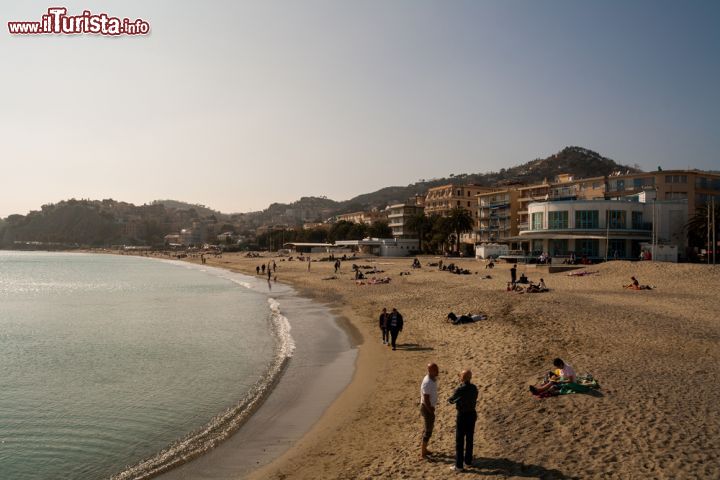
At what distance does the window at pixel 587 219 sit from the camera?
54031mm

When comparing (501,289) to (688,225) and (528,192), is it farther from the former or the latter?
(528,192)

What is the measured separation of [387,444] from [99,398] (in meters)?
10.1

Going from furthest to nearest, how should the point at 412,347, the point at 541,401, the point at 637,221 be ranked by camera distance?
the point at 637,221, the point at 412,347, the point at 541,401

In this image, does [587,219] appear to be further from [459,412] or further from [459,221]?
[459,412]

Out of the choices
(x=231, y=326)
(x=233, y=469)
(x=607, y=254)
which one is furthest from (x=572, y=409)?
(x=607, y=254)

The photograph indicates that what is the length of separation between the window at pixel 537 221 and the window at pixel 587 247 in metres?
4.75

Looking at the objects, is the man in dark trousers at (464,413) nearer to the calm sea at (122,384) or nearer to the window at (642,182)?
the calm sea at (122,384)

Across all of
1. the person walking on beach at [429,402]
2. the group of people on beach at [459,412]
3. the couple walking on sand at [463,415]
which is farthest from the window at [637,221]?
the couple walking on sand at [463,415]

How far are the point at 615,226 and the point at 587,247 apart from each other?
146 inches

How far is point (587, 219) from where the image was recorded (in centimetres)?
5425

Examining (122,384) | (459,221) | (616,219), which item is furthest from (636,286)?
(459,221)

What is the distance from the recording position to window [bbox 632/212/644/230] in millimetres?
54250

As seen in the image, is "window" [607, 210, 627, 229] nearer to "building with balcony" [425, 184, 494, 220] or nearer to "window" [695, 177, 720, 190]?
"window" [695, 177, 720, 190]

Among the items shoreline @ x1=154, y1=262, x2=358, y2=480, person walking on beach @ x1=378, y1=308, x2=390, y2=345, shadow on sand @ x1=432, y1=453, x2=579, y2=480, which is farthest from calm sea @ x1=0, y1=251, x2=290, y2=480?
shadow on sand @ x1=432, y1=453, x2=579, y2=480
